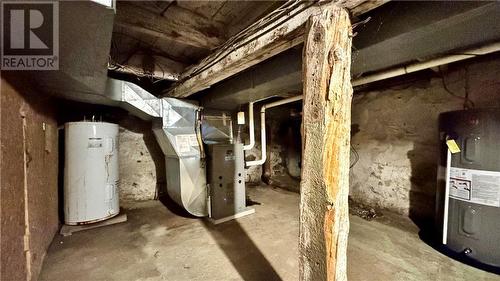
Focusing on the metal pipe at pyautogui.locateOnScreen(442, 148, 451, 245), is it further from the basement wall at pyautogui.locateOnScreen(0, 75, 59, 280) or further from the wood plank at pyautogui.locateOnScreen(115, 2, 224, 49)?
the basement wall at pyautogui.locateOnScreen(0, 75, 59, 280)

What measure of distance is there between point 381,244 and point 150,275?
2012 millimetres

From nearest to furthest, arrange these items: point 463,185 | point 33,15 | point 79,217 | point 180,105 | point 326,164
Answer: point 33,15
point 326,164
point 463,185
point 79,217
point 180,105

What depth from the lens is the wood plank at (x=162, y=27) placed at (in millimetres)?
1489

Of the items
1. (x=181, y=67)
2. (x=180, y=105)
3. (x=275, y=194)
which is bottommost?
(x=275, y=194)

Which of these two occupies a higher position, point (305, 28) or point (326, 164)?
point (305, 28)

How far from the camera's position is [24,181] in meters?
1.27

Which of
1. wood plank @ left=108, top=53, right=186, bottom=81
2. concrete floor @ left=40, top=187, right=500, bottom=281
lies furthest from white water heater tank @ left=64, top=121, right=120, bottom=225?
wood plank @ left=108, top=53, right=186, bottom=81

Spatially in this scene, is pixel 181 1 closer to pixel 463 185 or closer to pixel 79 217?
pixel 79 217

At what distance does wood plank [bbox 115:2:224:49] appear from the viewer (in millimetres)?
1489

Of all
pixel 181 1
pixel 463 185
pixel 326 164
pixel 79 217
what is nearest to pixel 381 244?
pixel 463 185

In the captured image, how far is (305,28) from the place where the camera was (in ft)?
3.24

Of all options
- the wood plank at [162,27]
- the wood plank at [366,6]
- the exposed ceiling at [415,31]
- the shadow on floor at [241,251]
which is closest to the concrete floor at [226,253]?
the shadow on floor at [241,251]

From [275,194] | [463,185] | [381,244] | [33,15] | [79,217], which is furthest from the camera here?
[275,194]

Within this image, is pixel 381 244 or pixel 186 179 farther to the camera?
pixel 186 179
